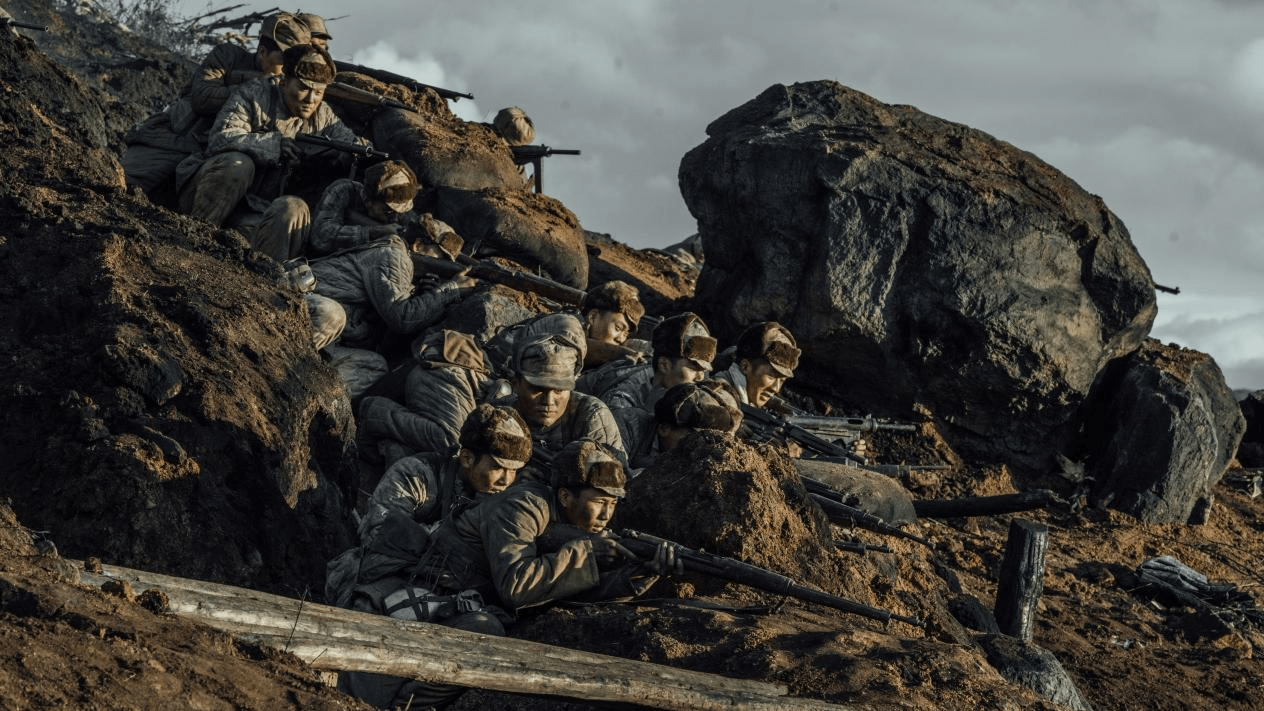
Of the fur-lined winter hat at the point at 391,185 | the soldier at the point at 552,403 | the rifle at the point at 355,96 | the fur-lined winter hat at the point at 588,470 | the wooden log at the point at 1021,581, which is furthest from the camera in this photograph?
the rifle at the point at 355,96

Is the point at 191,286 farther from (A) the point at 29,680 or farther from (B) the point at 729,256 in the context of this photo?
(B) the point at 729,256

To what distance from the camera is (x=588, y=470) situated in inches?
285

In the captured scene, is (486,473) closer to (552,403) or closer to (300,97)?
(552,403)

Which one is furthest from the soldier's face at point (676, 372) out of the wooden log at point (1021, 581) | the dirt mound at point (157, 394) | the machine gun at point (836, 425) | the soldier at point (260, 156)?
A: the soldier at point (260, 156)

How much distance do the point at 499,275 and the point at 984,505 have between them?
157 inches

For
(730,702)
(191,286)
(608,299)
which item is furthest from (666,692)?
(608,299)

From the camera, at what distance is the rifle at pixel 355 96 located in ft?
47.1

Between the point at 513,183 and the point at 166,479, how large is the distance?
7.61 metres

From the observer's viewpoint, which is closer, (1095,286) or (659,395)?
(659,395)

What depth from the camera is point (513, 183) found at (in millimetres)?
14859

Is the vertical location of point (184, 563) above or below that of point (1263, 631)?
below

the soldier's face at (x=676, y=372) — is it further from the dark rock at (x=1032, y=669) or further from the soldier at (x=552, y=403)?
the dark rock at (x=1032, y=669)

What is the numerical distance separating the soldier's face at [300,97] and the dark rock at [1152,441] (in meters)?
7.24

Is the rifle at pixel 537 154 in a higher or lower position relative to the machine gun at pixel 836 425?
higher
